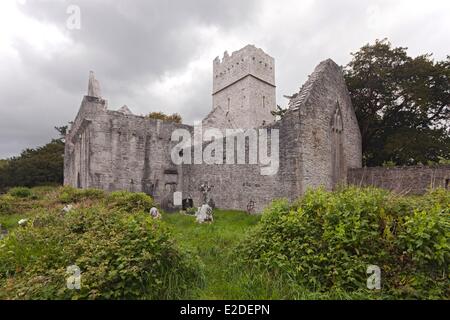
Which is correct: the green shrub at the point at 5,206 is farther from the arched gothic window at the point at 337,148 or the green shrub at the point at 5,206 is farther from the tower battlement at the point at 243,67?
the tower battlement at the point at 243,67

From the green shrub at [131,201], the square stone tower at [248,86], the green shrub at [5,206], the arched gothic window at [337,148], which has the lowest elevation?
the green shrub at [5,206]

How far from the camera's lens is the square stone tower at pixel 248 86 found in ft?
118

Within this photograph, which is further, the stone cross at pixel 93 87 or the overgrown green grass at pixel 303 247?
the stone cross at pixel 93 87

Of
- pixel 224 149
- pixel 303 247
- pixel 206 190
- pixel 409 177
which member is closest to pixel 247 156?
pixel 224 149

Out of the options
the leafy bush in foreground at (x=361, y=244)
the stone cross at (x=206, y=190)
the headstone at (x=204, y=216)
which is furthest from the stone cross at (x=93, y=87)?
the leafy bush in foreground at (x=361, y=244)

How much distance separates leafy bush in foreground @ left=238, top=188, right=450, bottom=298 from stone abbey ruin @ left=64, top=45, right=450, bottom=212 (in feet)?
19.0

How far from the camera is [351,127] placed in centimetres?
1427

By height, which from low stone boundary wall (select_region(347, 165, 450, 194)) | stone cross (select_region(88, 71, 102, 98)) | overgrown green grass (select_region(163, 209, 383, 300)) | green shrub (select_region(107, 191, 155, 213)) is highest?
stone cross (select_region(88, 71, 102, 98))

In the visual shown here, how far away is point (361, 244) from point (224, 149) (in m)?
11.7

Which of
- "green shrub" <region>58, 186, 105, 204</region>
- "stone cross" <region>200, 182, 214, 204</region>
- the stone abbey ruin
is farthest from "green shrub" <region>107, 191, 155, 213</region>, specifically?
the stone abbey ruin

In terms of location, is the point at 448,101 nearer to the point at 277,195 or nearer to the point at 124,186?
the point at 277,195

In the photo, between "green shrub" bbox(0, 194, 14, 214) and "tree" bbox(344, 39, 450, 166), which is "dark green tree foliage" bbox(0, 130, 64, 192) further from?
"tree" bbox(344, 39, 450, 166)

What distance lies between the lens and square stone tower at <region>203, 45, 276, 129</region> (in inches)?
1416

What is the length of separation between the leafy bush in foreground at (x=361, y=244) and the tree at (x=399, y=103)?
419 inches
